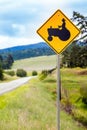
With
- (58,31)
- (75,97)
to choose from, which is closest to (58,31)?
(58,31)

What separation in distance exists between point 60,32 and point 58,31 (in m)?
0.07

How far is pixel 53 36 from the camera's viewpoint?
13312mm

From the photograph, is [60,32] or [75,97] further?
[75,97]

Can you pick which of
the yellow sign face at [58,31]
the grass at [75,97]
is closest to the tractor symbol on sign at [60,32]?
the yellow sign face at [58,31]

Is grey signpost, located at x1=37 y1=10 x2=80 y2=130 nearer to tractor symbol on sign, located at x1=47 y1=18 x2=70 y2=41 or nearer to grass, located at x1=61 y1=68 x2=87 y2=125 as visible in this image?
tractor symbol on sign, located at x1=47 y1=18 x2=70 y2=41

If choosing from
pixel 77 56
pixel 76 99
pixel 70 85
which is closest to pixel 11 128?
pixel 76 99

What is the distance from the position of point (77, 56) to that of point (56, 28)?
55100mm

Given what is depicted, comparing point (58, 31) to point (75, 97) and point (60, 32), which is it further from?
point (75, 97)

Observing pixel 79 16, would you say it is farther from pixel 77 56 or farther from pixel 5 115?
pixel 5 115

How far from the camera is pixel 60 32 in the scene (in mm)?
13227

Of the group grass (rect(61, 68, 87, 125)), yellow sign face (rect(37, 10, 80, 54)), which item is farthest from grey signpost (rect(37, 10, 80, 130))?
grass (rect(61, 68, 87, 125))

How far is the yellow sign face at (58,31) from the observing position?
13.2m

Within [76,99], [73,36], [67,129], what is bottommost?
[76,99]

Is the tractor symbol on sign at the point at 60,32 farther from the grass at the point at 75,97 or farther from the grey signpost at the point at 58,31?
the grass at the point at 75,97
